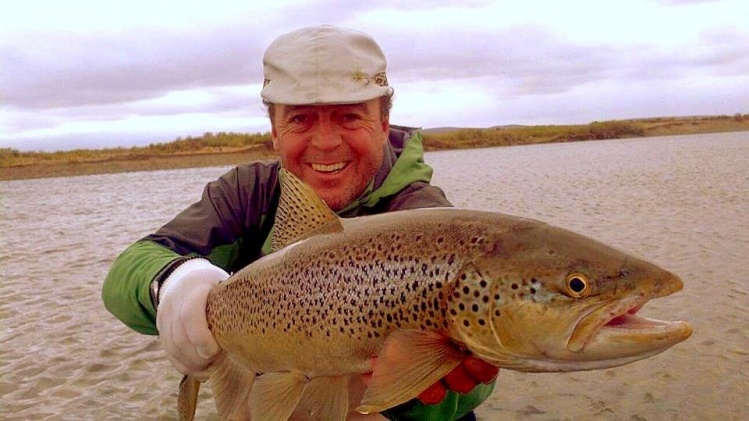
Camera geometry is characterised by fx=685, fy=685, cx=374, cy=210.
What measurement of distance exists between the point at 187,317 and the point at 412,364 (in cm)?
117

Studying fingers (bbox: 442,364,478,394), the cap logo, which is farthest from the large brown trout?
the cap logo

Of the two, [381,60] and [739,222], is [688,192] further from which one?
[381,60]

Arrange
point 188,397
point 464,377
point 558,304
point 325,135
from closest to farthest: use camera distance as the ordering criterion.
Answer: point 558,304 → point 464,377 → point 188,397 → point 325,135

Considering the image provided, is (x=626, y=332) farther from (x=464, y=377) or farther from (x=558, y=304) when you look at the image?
(x=464, y=377)

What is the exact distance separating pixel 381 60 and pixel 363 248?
1557mm

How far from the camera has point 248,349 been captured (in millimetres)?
2904

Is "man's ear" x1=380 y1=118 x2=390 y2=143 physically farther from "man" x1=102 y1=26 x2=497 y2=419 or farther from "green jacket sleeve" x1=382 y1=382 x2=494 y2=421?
"green jacket sleeve" x1=382 y1=382 x2=494 y2=421

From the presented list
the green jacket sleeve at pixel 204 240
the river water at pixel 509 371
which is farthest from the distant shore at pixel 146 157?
the green jacket sleeve at pixel 204 240

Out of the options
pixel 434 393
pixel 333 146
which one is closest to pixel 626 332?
pixel 434 393

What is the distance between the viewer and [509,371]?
557 centimetres

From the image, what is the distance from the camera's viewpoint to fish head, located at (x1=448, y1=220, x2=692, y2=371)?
2.07m

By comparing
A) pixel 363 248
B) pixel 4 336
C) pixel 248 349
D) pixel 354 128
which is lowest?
pixel 4 336

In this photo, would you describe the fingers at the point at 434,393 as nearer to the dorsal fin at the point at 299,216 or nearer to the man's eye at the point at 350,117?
the dorsal fin at the point at 299,216

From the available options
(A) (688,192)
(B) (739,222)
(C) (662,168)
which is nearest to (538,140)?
(C) (662,168)
